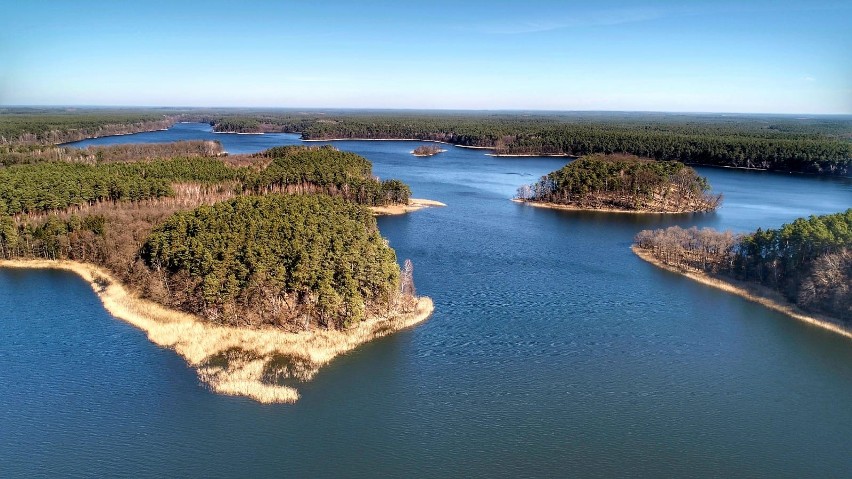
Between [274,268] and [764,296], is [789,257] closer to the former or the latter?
[764,296]

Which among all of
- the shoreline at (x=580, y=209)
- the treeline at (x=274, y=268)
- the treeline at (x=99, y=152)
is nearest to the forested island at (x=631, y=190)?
the shoreline at (x=580, y=209)

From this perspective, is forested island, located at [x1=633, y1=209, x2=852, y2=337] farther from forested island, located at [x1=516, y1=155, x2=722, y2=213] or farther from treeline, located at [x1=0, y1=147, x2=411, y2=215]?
treeline, located at [x1=0, y1=147, x2=411, y2=215]

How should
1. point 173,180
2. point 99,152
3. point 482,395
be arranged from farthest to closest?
point 99,152, point 173,180, point 482,395

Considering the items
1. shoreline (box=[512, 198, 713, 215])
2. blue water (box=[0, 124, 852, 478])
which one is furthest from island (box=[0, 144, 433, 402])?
shoreline (box=[512, 198, 713, 215])

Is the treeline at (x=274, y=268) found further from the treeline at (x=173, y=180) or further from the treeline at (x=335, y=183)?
the treeline at (x=335, y=183)

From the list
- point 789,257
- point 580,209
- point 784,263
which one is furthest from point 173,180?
point 789,257
